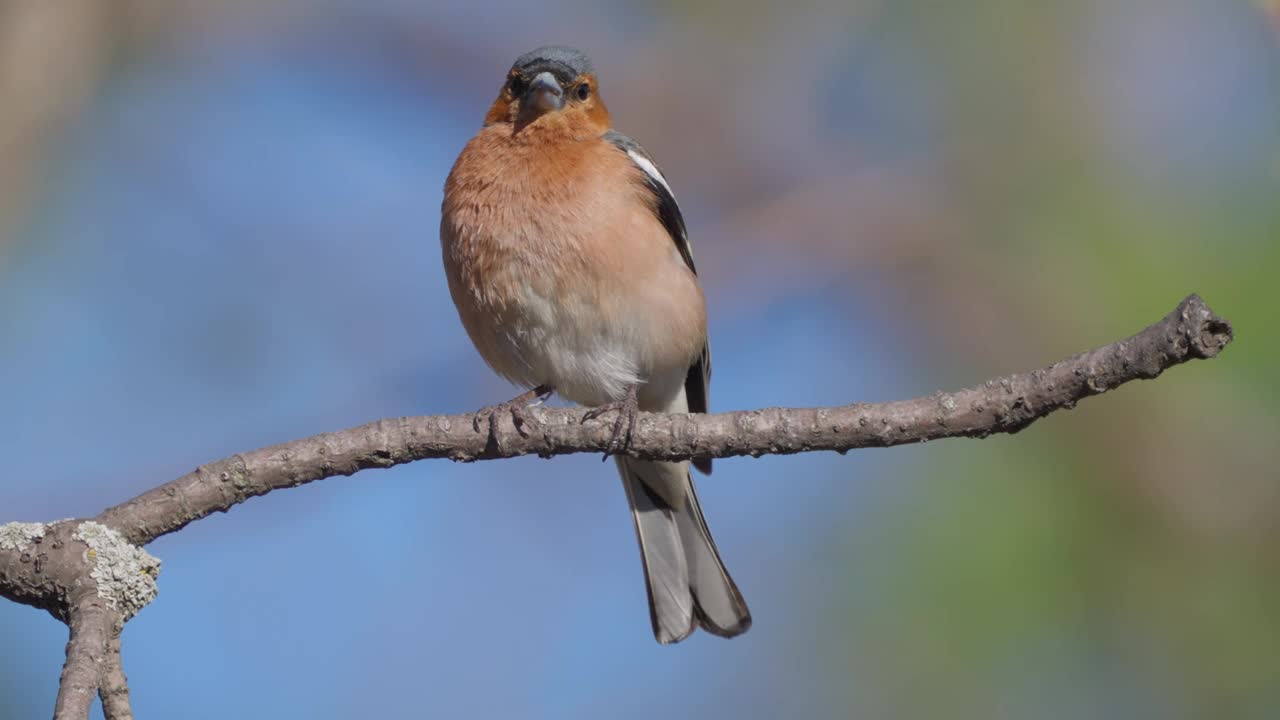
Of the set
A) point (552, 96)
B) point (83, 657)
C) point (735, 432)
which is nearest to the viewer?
point (83, 657)

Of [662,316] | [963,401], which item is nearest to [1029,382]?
[963,401]

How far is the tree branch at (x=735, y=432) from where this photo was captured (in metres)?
3.12

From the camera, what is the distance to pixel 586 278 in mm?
5023

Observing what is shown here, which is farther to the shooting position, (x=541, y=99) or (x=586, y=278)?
(x=541, y=99)

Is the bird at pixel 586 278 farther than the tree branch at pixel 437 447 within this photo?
Yes

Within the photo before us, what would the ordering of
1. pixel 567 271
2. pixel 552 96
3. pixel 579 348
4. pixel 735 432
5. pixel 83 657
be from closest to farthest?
pixel 83 657
pixel 735 432
pixel 567 271
pixel 579 348
pixel 552 96

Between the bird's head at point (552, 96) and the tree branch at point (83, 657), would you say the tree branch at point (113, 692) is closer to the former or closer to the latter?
the tree branch at point (83, 657)

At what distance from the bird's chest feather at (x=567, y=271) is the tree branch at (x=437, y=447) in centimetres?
98

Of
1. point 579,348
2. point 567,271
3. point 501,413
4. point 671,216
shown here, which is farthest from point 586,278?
point 501,413

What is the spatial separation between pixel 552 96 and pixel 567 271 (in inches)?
41.8

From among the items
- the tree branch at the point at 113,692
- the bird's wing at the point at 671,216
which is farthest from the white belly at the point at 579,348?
the tree branch at the point at 113,692

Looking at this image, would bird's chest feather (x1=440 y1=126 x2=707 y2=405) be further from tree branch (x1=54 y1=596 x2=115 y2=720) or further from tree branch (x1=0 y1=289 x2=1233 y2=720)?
tree branch (x1=54 y1=596 x2=115 y2=720)

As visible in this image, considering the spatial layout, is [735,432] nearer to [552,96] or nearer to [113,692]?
[113,692]

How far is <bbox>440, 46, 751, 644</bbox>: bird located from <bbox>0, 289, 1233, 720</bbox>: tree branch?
2.55 feet
